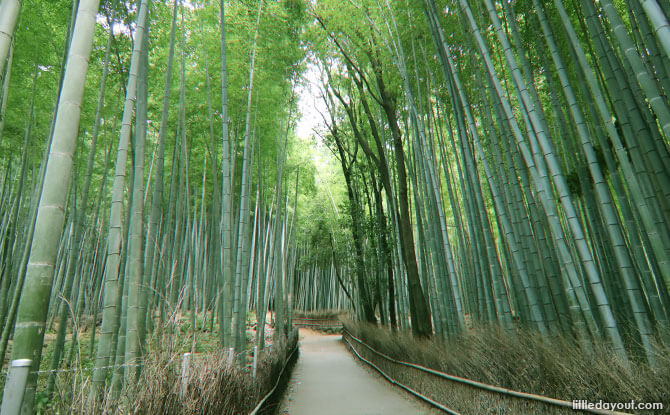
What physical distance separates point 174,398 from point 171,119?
3.89 metres

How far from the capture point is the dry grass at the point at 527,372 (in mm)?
1403

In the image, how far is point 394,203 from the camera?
4973 mm

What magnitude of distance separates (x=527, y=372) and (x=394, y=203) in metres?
3.14

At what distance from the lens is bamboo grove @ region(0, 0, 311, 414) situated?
1.06 m

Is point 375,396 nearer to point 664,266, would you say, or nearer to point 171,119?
point 664,266

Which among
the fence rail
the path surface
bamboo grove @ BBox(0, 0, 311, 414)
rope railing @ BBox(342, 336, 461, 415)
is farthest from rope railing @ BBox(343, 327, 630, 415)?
the fence rail

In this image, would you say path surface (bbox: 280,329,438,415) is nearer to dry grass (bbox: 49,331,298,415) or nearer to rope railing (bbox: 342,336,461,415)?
rope railing (bbox: 342,336,461,415)

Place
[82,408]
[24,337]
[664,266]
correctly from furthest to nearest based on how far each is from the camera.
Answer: [664,266] → [82,408] → [24,337]

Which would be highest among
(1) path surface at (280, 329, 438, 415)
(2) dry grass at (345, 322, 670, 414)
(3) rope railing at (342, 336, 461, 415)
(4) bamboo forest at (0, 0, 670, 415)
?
(4) bamboo forest at (0, 0, 670, 415)

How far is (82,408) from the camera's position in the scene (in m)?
1.11

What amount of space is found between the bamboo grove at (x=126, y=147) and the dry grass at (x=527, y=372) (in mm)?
1826

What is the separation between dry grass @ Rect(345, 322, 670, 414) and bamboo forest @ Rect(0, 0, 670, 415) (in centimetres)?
1

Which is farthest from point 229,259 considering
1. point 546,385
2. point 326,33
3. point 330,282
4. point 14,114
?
point 330,282

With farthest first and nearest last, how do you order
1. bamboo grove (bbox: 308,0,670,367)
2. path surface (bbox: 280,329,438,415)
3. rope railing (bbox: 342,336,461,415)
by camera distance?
path surface (bbox: 280,329,438,415)
rope railing (bbox: 342,336,461,415)
bamboo grove (bbox: 308,0,670,367)
